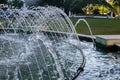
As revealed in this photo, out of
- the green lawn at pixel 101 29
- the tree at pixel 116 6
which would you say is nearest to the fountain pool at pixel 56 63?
the green lawn at pixel 101 29

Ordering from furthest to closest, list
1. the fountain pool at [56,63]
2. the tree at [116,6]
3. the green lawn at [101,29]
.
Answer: the tree at [116,6], the green lawn at [101,29], the fountain pool at [56,63]

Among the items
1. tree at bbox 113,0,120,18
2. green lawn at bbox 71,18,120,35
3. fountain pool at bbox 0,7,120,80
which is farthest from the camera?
tree at bbox 113,0,120,18

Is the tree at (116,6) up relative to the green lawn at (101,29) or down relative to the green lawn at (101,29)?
down

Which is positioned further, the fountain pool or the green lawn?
Answer: the green lawn

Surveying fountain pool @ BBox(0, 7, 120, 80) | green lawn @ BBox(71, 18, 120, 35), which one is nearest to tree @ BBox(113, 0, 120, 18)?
green lawn @ BBox(71, 18, 120, 35)

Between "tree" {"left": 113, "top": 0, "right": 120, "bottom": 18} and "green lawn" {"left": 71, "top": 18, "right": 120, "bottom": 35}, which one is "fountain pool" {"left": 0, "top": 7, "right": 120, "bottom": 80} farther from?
"tree" {"left": 113, "top": 0, "right": 120, "bottom": 18}

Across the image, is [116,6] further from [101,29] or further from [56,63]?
[56,63]

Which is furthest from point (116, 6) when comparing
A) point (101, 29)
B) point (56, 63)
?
point (56, 63)

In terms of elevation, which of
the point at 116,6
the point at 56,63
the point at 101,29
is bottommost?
the point at 116,6

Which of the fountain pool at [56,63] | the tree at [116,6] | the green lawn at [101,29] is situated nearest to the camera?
the fountain pool at [56,63]

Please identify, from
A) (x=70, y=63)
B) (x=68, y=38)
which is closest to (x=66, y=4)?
(x=68, y=38)

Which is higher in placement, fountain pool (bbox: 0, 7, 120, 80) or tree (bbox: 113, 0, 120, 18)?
fountain pool (bbox: 0, 7, 120, 80)

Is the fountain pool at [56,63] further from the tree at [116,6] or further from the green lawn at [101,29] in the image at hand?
the tree at [116,6]

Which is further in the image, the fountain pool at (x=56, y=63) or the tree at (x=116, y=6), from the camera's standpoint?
the tree at (x=116, y=6)
